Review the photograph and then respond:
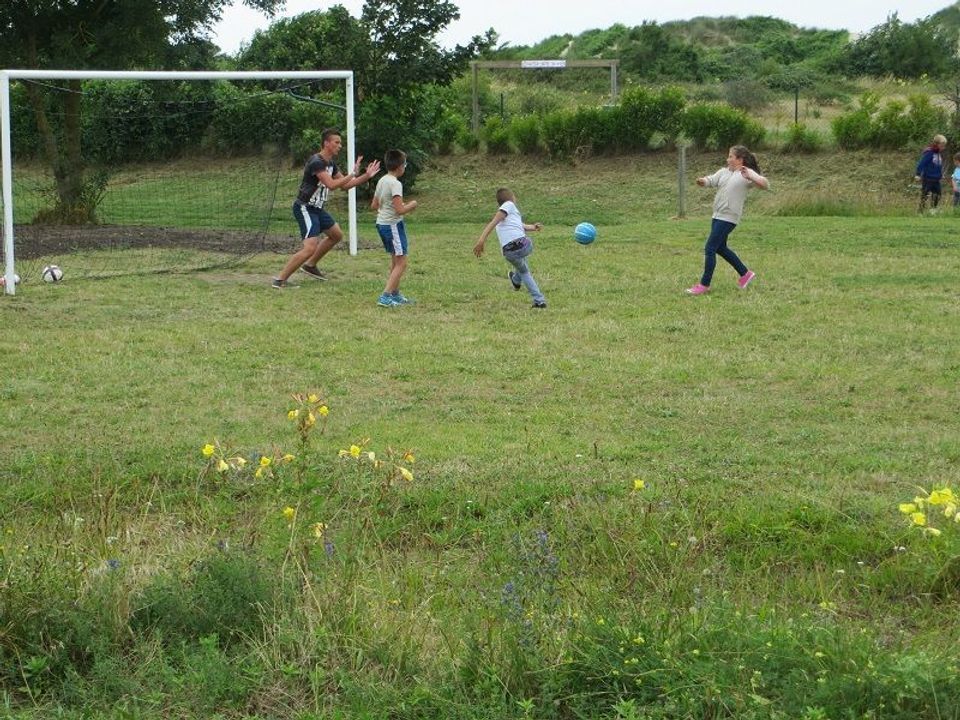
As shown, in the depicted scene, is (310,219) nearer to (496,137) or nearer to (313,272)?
(313,272)

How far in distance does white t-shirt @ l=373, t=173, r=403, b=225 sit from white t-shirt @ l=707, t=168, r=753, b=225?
3.31 meters

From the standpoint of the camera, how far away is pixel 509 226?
43.3ft

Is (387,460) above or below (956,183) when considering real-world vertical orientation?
below

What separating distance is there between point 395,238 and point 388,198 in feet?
1.42

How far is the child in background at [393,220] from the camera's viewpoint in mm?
→ 13516

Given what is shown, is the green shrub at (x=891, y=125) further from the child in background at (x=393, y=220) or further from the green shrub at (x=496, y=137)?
the child in background at (x=393, y=220)

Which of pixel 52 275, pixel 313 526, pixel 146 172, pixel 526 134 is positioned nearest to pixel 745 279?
pixel 52 275

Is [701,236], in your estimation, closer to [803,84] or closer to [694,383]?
[694,383]

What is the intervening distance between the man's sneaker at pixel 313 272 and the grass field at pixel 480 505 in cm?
133

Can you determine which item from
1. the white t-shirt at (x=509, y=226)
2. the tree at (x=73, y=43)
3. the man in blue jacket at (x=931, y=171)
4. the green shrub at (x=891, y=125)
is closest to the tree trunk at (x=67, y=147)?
the tree at (x=73, y=43)

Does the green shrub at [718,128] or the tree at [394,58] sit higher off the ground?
the tree at [394,58]

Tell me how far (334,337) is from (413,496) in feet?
15.6

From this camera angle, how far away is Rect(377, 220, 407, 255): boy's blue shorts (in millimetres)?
13602

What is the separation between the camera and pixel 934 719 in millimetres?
4125
